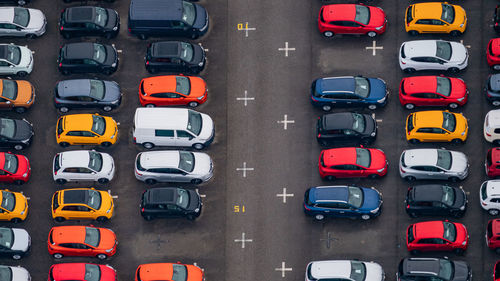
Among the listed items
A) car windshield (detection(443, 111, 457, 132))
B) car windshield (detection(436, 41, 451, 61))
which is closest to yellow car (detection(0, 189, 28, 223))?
car windshield (detection(443, 111, 457, 132))

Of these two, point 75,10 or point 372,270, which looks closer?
point 372,270

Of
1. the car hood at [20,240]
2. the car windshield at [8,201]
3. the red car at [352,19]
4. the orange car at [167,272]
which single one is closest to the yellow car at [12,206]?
the car windshield at [8,201]

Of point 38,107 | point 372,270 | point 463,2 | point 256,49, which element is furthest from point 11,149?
point 463,2

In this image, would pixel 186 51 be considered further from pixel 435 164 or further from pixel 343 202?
pixel 435 164

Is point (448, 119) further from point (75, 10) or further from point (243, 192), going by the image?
point (75, 10)

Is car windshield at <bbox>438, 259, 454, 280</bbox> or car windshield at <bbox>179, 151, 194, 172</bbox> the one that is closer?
car windshield at <bbox>438, 259, 454, 280</bbox>

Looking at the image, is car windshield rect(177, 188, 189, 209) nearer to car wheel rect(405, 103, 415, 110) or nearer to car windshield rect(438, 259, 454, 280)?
car wheel rect(405, 103, 415, 110)
